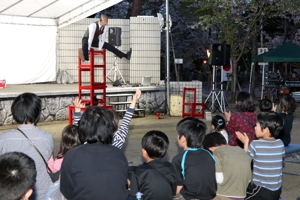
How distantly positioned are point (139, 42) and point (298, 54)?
5.37m

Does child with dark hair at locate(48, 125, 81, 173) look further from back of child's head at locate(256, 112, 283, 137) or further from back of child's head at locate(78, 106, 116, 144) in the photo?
back of child's head at locate(256, 112, 283, 137)

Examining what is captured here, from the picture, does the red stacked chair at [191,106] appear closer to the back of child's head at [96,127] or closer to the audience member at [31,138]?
the audience member at [31,138]

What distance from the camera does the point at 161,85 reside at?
672 inches

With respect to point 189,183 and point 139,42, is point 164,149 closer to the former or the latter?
point 189,183

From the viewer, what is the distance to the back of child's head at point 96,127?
358 cm

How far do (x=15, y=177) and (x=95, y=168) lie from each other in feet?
3.23

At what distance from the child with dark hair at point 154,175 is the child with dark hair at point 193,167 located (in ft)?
0.68

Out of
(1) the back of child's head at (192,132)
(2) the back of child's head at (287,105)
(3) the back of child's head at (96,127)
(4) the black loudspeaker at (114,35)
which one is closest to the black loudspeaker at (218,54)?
(4) the black loudspeaker at (114,35)

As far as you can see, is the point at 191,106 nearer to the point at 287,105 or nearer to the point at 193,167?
the point at 287,105

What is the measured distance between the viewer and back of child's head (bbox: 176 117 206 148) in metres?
4.30

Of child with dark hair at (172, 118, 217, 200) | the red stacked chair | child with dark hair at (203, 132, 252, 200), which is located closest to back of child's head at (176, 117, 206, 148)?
child with dark hair at (172, 118, 217, 200)

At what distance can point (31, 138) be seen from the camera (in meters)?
4.01

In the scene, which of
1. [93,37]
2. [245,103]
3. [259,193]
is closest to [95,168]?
[259,193]

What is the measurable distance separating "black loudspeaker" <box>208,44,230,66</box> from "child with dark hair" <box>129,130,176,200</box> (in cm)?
1245
